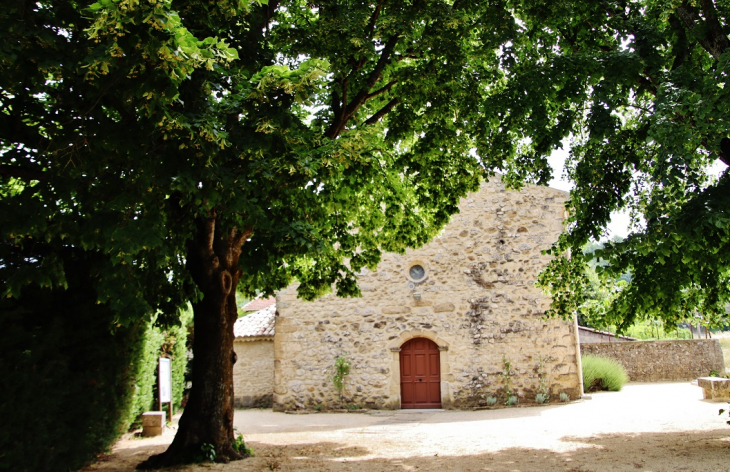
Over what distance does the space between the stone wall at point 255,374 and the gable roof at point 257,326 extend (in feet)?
0.74

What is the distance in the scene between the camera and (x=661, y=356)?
2066 cm

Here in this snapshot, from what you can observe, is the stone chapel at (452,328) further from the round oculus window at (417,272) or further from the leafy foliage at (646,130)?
the leafy foliage at (646,130)

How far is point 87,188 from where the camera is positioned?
4.77 m

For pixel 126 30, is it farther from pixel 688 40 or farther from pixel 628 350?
pixel 628 350

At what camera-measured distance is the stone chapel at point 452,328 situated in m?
13.8

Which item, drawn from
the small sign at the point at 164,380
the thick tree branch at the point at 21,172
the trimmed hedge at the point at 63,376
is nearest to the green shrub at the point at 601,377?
the small sign at the point at 164,380

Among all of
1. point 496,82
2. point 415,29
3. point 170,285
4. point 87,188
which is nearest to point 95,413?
point 170,285

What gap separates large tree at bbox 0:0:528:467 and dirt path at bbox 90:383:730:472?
71.2 inches

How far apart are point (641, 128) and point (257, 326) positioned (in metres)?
14.8

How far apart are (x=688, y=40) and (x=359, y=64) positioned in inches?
168

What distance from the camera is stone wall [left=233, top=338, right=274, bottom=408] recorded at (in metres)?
18.0

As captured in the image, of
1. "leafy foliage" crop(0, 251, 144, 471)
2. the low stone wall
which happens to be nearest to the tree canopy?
"leafy foliage" crop(0, 251, 144, 471)

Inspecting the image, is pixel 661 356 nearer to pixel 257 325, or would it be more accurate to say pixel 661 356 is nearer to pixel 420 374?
pixel 420 374

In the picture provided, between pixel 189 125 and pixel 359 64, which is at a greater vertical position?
pixel 359 64
